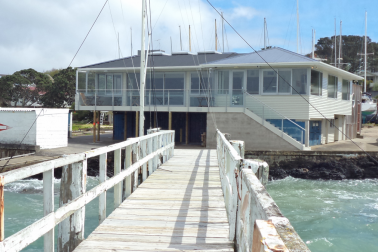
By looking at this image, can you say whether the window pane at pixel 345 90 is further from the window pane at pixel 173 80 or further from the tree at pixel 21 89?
the tree at pixel 21 89

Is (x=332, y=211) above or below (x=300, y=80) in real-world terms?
below

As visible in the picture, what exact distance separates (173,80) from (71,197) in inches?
892

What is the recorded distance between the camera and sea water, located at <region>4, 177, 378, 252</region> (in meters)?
11.6

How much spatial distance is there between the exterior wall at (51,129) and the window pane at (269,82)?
12.1 metres

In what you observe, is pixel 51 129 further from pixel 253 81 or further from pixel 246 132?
pixel 253 81

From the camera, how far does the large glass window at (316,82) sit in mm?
23984

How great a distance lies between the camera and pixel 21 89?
2121 inches

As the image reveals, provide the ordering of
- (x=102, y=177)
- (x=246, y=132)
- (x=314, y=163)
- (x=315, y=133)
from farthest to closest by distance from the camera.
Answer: (x=315, y=133) < (x=246, y=132) < (x=314, y=163) < (x=102, y=177)

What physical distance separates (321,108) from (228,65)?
22.7 feet

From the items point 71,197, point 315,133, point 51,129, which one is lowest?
point 315,133

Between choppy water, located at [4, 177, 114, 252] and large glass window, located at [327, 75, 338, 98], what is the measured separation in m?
17.2

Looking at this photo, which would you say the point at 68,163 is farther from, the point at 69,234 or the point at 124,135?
the point at 124,135

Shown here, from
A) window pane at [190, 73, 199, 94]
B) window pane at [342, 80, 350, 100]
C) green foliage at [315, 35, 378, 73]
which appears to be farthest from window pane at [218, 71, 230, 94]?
green foliage at [315, 35, 378, 73]

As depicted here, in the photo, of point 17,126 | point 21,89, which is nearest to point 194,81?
point 17,126
